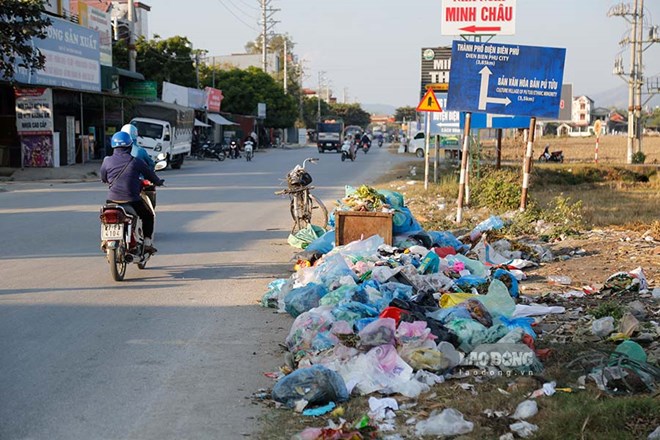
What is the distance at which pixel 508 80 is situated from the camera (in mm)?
14234

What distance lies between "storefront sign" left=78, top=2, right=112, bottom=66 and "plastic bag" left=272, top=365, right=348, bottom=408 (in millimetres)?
38568

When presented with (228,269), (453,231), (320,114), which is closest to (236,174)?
(453,231)

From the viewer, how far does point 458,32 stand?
17391 mm

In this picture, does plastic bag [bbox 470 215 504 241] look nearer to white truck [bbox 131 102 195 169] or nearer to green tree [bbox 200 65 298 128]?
white truck [bbox 131 102 195 169]

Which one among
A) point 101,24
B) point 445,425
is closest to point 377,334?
point 445,425

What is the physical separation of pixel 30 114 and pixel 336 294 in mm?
25910

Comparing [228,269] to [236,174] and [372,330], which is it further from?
[236,174]

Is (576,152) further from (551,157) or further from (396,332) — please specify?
(396,332)

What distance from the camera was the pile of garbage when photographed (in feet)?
17.0

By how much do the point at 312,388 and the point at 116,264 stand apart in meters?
4.65

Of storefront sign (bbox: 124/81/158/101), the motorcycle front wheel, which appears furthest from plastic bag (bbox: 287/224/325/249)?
storefront sign (bbox: 124/81/158/101)

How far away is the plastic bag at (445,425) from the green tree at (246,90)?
68.9 m

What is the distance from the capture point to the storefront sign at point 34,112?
2997cm

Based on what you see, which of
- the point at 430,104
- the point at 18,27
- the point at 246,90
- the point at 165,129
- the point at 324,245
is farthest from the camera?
the point at 246,90
